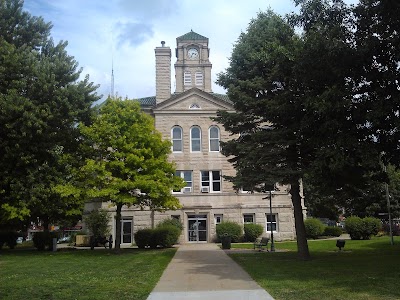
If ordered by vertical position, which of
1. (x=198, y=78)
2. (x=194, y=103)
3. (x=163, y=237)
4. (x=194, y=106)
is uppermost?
(x=198, y=78)

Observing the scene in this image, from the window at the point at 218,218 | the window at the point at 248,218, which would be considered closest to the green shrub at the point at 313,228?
the window at the point at 248,218

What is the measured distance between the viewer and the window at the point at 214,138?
134ft

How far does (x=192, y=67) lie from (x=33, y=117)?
22.8m

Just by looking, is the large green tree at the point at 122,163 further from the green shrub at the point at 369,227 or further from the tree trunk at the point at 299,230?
the green shrub at the point at 369,227

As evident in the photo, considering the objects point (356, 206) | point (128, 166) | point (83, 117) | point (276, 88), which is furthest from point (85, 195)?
point (356, 206)

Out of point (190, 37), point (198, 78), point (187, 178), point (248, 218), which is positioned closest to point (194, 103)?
point (198, 78)

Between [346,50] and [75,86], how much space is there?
18547mm

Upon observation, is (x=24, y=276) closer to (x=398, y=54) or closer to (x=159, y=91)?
(x=398, y=54)

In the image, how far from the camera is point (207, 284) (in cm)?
1266

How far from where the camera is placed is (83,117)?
28734 millimetres

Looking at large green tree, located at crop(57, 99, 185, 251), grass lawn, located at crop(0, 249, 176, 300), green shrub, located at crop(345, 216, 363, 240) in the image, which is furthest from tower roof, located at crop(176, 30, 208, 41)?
grass lawn, located at crop(0, 249, 176, 300)

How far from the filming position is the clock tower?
44.9 m

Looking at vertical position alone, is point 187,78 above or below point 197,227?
above

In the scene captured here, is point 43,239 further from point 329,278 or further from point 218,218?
point 329,278
